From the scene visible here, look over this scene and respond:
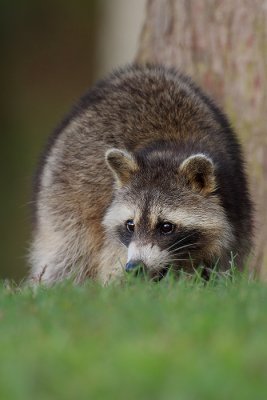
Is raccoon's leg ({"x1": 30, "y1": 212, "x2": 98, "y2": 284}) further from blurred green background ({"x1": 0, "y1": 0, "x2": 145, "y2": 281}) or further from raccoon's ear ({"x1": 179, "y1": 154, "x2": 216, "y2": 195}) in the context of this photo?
blurred green background ({"x1": 0, "y1": 0, "x2": 145, "y2": 281})

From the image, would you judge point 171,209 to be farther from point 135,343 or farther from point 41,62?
point 41,62

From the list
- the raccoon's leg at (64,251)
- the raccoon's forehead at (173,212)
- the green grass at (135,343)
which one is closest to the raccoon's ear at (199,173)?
the raccoon's forehead at (173,212)

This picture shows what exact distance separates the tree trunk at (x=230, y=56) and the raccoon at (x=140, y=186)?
3.58ft

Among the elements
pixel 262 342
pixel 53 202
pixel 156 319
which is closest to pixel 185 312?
pixel 156 319

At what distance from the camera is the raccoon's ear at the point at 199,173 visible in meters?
7.39

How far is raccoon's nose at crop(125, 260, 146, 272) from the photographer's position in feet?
22.6

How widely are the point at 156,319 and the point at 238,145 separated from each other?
3526 millimetres

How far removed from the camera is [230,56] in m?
9.76

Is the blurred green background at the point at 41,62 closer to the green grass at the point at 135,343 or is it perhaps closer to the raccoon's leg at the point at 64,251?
the raccoon's leg at the point at 64,251

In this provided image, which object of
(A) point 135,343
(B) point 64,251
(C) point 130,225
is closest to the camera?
(A) point 135,343

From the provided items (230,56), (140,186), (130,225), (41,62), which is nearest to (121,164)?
(140,186)

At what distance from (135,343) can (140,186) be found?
3164 millimetres

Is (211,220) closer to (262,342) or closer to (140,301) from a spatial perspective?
(140,301)

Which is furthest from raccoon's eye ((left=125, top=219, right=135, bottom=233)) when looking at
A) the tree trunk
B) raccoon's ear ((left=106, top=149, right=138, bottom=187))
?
the tree trunk
